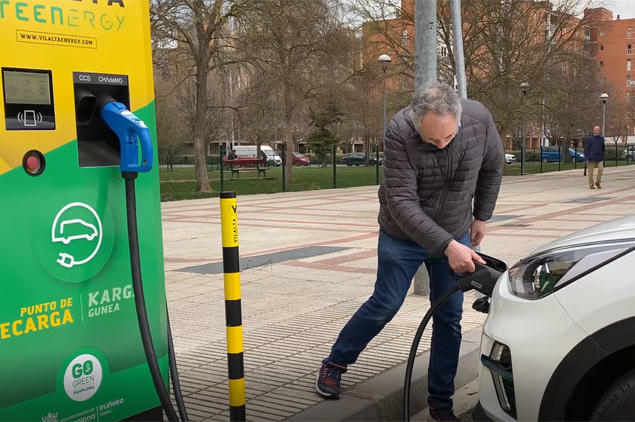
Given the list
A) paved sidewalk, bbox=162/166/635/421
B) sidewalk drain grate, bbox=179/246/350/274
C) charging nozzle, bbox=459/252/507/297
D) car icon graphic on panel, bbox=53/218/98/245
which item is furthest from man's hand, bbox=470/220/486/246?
sidewalk drain grate, bbox=179/246/350/274

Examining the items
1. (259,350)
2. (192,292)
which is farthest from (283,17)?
(259,350)

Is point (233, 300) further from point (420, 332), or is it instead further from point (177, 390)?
point (420, 332)

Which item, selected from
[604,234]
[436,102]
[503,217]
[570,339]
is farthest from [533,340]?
[503,217]

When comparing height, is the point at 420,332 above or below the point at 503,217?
above

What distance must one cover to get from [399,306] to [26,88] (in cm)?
211

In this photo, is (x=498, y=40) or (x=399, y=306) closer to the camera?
(x=399, y=306)

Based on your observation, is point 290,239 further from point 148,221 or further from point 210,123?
point 210,123

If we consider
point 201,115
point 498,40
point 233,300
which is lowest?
point 233,300

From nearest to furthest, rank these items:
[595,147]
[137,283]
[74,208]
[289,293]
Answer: [74,208] → [137,283] → [289,293] → [595,147]

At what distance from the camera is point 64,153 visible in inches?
110

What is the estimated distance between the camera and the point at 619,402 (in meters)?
2.50

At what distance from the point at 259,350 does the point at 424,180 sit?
1.91 m

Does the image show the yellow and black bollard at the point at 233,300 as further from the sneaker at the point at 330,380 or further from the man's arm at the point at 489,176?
the man's arm at the point at 489,176

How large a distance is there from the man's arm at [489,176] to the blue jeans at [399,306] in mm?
208
